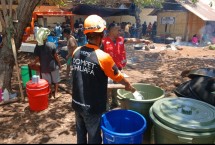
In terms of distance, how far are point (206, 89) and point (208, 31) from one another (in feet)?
61.8

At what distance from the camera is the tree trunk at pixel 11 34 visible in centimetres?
523

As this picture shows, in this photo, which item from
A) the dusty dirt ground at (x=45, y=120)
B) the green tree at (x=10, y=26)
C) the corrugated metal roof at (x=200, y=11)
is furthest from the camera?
the corrugated metal roof at (x=200, y=11)

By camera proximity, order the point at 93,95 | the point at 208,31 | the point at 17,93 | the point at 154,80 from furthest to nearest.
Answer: the point at 208,31, the point at 154,80, the point at 17,93, the point at 93,95

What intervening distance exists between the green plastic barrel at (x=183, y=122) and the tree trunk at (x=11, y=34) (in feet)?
13.3

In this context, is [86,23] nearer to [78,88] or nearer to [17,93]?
[78,88]

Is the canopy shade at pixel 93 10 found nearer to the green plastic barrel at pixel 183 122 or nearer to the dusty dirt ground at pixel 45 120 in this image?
the dusty dirt ground at pixel 45 120

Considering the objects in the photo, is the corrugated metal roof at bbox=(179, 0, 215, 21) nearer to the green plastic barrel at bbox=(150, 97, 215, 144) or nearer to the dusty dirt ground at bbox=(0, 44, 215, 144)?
the dusty dirt ground at bbox=(0, 44, 215, 144)

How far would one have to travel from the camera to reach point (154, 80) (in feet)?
24.8

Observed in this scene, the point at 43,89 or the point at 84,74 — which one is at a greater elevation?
the point at 84,74

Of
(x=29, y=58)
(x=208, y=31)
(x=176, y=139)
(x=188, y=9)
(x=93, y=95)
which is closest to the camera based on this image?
(x=176, y=139)

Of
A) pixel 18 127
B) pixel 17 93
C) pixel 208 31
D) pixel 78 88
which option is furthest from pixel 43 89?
pixel 208 31

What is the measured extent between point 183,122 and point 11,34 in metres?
4.55

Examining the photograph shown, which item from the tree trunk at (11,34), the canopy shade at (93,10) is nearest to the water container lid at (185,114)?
the tree trunk at (11,34)

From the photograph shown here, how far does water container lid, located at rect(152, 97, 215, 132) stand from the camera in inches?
96.5
